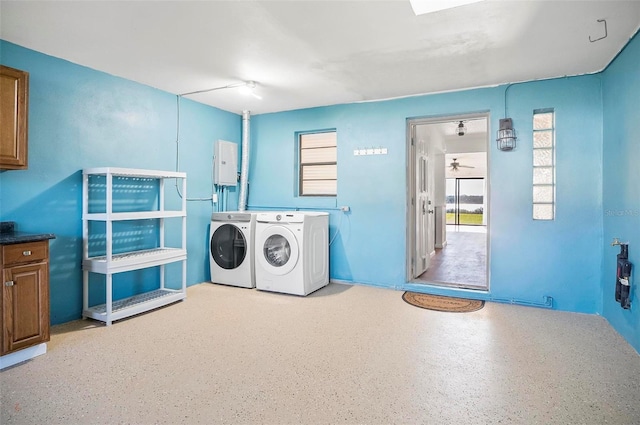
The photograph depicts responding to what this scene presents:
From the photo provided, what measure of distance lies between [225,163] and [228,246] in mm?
1138

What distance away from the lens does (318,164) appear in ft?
16.5

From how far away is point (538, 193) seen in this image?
11.9ft

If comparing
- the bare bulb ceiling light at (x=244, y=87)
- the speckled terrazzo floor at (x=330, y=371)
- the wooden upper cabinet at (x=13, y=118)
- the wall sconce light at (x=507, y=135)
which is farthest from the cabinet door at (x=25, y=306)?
the wall sconce light at (x=507, y=135)

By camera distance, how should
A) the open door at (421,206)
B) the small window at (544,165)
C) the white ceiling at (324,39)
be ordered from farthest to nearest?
the open door at (421,206)
the small window at (544,165)
the white ceiling at (324,39)

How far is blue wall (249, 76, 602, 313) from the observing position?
3.40 meters

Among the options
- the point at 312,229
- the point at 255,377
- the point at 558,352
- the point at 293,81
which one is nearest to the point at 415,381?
the point at 255,377

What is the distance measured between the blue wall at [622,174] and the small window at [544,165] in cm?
42

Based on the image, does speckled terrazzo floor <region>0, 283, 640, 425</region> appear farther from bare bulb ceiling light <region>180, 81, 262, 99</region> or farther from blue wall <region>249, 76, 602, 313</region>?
bare bulb ceiling light <region>180, 81, 262, 99</region>

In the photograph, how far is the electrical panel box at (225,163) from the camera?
468cm

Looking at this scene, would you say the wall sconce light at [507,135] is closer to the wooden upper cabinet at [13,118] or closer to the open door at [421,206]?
the open door at [421,206]

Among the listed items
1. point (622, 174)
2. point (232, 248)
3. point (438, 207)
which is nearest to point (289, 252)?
point (232, 248)

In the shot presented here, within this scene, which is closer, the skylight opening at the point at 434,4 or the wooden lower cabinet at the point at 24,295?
the skylight opening at the point at 434,4

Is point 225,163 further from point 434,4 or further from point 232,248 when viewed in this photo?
point 434,4

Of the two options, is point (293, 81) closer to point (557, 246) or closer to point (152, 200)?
point (152, 200)
